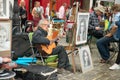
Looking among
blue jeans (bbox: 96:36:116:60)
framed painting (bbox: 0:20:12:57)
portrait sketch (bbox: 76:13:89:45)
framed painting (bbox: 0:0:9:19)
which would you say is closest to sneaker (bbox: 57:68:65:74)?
portrait sketch (bbox: 76:13:89:45)

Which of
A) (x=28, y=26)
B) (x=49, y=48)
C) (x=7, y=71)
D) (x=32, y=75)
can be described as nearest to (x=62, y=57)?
(x=49, y=48)

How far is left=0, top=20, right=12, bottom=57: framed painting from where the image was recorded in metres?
4.44

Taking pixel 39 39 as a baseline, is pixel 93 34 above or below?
below

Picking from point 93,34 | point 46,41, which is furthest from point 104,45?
point 46,41

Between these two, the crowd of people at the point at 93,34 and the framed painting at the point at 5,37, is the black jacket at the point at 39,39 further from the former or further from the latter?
the framed painting at the point at 5,37

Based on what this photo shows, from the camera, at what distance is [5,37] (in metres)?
4.50

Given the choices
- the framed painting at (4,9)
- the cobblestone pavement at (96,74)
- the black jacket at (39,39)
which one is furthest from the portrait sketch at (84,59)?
the framed painting at (4,9)

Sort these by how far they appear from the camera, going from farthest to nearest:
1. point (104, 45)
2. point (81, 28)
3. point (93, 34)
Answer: point (93, 34) → point (104, 45) → point (81, 28)

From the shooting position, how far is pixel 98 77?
21.3 ft

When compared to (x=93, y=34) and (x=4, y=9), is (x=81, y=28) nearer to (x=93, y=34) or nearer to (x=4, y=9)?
(x=93, y=34)

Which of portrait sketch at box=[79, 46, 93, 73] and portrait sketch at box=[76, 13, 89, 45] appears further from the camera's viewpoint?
portrait sketch at box=[79, 46, 93, 73]

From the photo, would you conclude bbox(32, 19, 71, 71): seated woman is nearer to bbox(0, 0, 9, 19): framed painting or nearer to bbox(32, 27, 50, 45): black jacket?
bbox(32, 27, 50, 45): black jacket

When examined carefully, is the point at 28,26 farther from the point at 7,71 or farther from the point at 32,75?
the point at 7,71

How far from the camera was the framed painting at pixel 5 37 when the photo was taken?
4.44 meters
